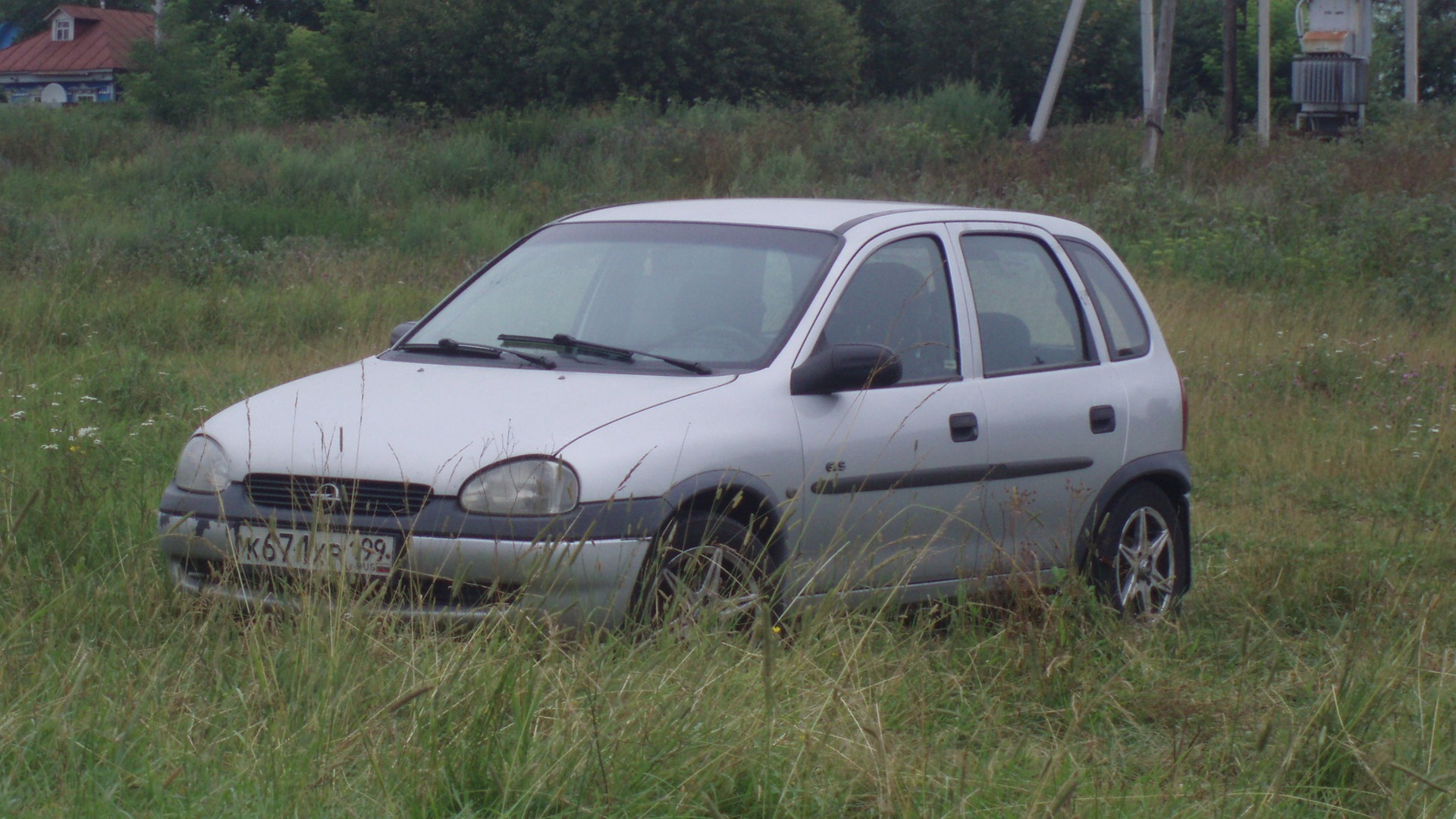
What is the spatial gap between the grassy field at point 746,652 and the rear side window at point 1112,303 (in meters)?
1.01

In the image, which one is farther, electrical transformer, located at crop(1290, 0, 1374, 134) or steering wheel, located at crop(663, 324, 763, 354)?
electrical transformer, located at crop(1290, 0, 1374, 134)

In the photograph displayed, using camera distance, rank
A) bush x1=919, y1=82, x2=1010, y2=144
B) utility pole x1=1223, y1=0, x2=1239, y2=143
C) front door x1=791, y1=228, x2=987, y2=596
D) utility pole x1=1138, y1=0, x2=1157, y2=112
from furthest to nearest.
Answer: utility pole x1=1223, y1=0, x2=1239, y2=143 < bush x1=919, y1=82, x2=1010, y2=144 < utility pole x1=1138, y1=0, x2=1157, y2=112 < front door x1=791, y1=228, x2=987, y2=596

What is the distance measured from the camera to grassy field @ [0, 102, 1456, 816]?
301 centimetres

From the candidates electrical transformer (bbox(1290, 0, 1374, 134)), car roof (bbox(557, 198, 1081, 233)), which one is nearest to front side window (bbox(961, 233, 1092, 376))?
car roof (bbox(557, 198, 1081, 233))

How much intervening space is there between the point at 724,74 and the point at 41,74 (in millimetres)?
48459

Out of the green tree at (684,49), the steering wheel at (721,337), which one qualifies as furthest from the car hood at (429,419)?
the green tree at (684,49)

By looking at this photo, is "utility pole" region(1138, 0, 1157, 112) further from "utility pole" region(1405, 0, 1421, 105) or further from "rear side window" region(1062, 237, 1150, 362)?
"rear side window" region(1062, 237, 1150, 362)

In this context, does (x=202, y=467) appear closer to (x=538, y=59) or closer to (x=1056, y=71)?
(x=1056, y=71)

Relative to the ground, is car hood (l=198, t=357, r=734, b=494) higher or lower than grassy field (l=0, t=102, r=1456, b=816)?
higher

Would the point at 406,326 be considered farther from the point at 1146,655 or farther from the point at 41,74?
the point at 41,74

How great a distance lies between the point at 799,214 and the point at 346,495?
206 cm

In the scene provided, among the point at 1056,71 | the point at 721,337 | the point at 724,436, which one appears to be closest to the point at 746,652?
the point at 724,436

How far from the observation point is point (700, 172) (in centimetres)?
2077

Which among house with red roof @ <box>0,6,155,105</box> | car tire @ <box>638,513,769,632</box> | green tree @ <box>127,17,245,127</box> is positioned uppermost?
house with red roof @ <box>0,6,155,105</box>
